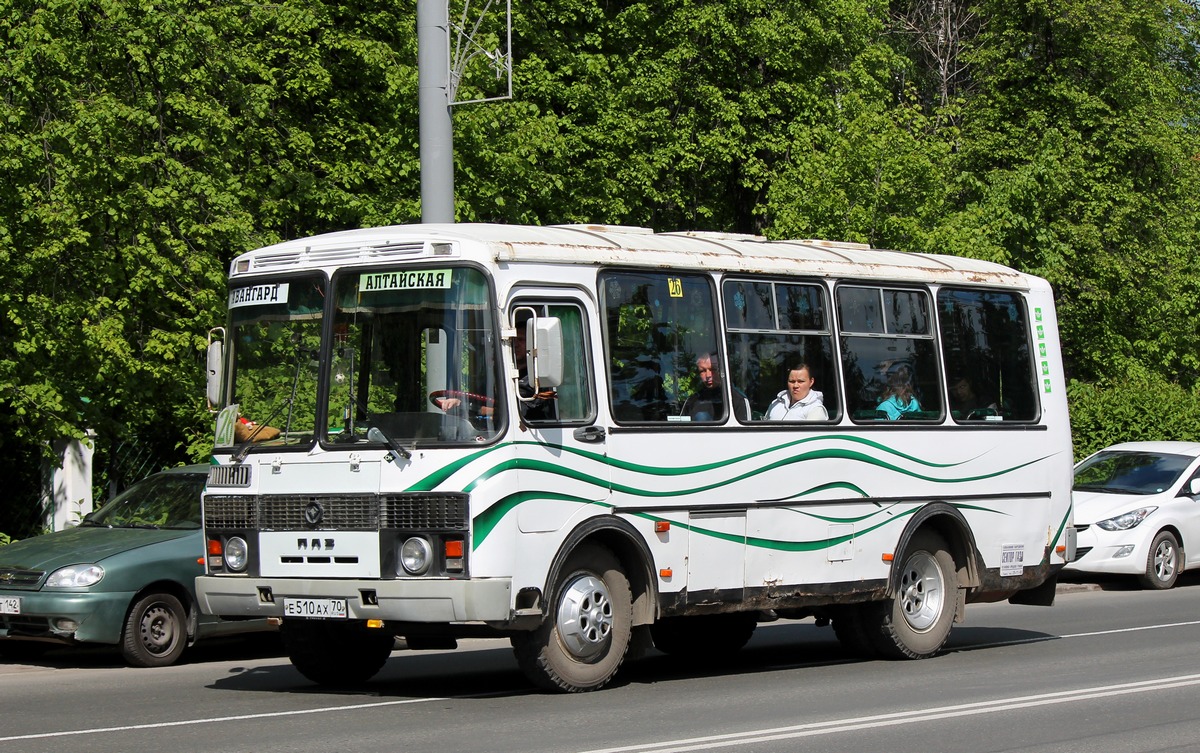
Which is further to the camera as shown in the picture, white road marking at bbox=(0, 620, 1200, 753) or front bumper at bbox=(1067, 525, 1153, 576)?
front bumper at bbox=(1067, 525, 1153, 576)

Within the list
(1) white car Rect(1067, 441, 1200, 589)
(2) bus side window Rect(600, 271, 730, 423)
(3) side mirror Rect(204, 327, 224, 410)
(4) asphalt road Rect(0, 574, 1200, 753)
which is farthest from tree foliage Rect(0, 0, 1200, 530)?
(2) bus side window Rect(600, 271, 730, 423)

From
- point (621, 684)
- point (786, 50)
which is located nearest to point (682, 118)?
point (786, 50)

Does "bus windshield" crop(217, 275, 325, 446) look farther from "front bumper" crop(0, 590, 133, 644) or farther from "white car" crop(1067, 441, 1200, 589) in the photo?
"white car" crop(1067, 441, 1200, 589)

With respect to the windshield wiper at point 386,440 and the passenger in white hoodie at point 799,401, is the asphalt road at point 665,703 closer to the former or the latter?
the windshield wiper at point 386,440

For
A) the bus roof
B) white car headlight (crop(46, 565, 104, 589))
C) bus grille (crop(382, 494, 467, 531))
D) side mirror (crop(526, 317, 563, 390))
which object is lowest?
white car headlight (crop(46, 565, 104, 589))

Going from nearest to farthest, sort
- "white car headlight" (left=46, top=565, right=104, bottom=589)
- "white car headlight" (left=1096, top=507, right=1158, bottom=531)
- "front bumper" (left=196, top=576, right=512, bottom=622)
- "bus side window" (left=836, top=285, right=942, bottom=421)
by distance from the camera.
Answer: "front bumper" (left=196, top=576, right=512, bottom=622) → "bus side window" (left=836, top=285, right=942, bottom=421) → "white car headlight" (left=46, top=565, right=104, bottom=589) → "white car headlight" (left=1096, top=507, right=1158, bottom=531)

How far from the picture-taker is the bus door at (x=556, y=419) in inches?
416

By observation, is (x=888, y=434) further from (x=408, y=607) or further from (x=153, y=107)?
(x=153, y=107)

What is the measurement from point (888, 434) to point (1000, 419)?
155cm

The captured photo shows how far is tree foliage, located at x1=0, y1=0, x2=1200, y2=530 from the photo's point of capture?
693 inches

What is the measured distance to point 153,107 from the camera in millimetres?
18078

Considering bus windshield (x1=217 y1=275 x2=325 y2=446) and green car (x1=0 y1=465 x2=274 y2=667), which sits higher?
bus windshield (x1=217 y1=275 x2=325 y2=446)

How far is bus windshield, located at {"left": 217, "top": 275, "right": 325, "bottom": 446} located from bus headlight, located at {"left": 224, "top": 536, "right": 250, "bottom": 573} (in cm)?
67

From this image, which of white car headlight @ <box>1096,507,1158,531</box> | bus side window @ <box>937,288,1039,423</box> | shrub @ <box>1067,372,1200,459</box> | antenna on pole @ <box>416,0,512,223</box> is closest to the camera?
bus side window @ <box>937,288,1039,423</box>
